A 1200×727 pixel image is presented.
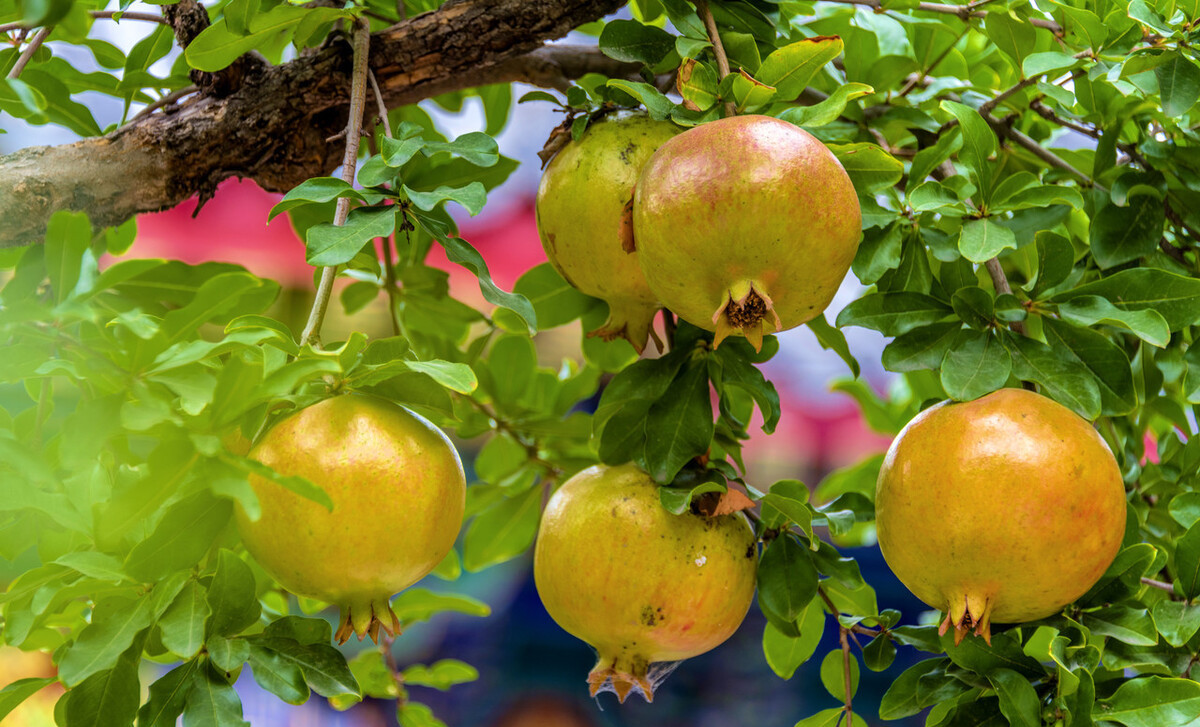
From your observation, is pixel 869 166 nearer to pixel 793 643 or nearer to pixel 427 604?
pixel 793 643

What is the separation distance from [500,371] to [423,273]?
132 mm

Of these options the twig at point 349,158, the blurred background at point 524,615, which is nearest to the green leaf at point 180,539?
the twig at point 349,158

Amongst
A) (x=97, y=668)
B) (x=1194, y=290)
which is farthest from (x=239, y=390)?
(x=1194, y=290)

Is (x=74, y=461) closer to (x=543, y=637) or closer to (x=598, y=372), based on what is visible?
(x=598, y=372)

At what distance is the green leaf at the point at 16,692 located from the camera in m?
0.73

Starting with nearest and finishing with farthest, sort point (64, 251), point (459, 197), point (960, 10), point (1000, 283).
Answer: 1. point (64, 251)
2. point (459, 197)
3. point (1000, 283)
4. point (960, 10)

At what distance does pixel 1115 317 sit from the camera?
28.7 inches

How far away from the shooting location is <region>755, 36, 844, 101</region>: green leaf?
0.73 m

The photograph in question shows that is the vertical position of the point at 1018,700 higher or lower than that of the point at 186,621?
lower

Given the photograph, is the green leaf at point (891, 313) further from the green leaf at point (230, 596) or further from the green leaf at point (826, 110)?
the green leaf at point (230, 596)

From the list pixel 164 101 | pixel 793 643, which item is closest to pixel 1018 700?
pixel 793 643

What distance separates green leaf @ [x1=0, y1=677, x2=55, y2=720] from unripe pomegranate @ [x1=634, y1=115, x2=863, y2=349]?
52cm

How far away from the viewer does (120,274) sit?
0.62m

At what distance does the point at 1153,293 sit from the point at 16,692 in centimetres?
88
